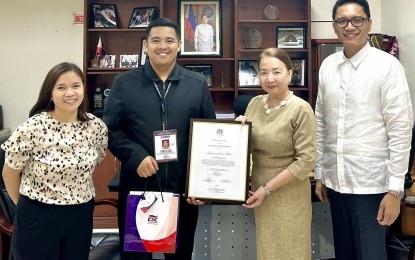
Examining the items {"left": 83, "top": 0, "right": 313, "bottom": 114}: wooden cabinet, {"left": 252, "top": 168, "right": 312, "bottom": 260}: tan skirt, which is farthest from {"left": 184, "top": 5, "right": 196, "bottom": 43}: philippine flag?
{"left": 252, "top": 168, "right": 312, "bottom": 260}: tan skirt

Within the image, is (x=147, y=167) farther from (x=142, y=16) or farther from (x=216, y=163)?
(x=142, y=16)

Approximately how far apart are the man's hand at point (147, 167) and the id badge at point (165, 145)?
4 cm

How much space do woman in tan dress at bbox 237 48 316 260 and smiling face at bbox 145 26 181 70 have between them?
1.42 feet

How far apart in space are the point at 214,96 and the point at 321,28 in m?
1.52

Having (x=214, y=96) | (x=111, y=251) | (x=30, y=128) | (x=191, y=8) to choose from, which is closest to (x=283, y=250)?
(x=111, y=251)

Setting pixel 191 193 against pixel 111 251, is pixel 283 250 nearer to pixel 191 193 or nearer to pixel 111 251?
pixel 191 193

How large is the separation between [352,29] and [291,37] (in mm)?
2594

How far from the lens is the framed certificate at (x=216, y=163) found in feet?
5.62

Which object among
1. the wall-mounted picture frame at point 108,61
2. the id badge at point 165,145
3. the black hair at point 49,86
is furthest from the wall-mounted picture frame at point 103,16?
the id badge at point 165,145

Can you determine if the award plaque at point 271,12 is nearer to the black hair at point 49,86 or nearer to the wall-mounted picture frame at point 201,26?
the wall-mounted picture frame at point 201,26

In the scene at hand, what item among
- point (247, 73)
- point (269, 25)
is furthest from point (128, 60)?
point (269, 25)

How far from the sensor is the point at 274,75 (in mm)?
1657

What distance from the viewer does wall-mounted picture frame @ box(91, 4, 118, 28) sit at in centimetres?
409

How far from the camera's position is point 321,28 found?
438cm
